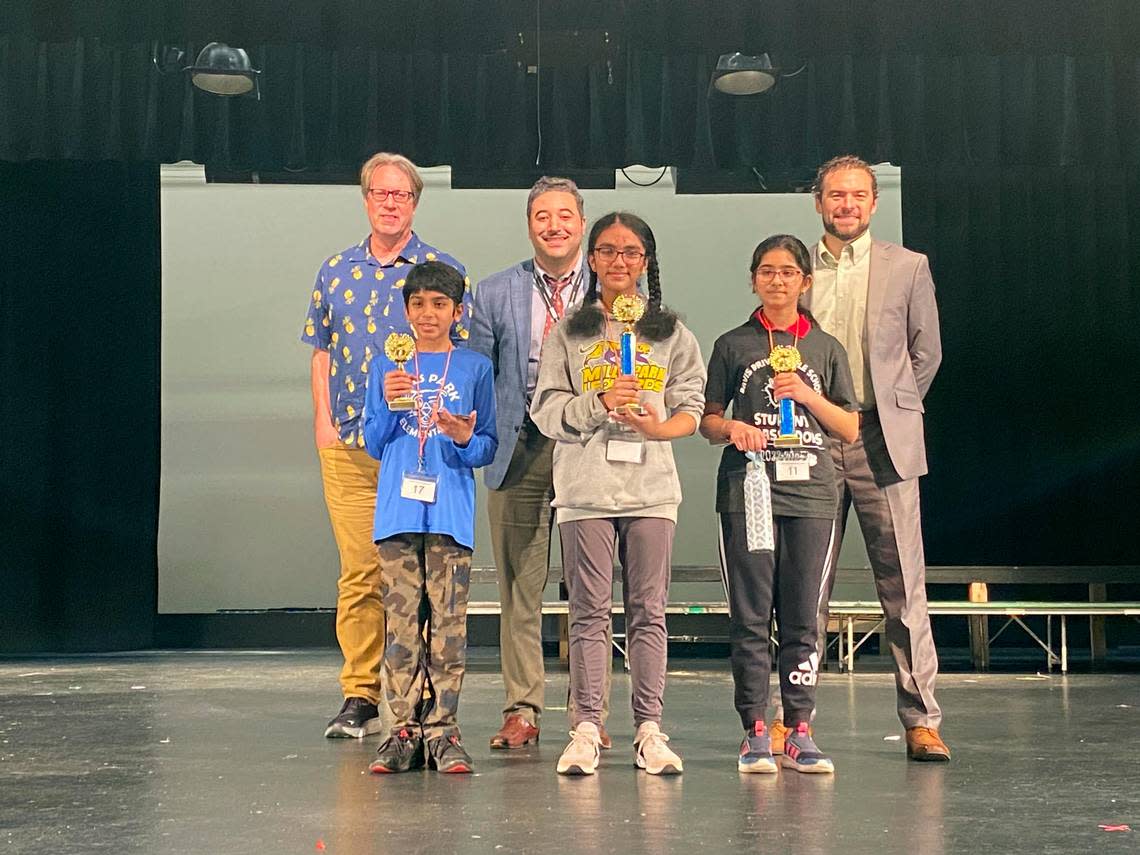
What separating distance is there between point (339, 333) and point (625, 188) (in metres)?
4.82

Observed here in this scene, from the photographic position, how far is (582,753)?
2.91m

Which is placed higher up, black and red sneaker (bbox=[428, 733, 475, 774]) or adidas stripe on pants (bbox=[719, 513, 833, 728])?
adidas stripe on pants (bbox=[719, 513, 833, 728])

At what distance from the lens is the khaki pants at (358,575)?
365 cm

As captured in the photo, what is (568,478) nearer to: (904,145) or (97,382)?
(904,145)

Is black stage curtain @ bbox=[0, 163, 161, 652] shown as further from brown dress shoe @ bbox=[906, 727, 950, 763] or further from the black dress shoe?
brown dress shoe @ bbox=[906, 727, 950, 763]

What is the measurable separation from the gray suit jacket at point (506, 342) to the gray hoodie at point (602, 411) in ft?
0.99

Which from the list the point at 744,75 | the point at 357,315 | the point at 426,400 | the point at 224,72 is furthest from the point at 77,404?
the point at 426,400

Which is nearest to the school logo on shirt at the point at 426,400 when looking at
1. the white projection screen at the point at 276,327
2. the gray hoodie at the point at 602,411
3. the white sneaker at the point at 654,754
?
the gray hoodie at the point at 602,411

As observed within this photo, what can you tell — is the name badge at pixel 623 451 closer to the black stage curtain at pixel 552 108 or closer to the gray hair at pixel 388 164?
the gray hair at pixel 388 164

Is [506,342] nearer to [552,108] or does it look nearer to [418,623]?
[418,623]

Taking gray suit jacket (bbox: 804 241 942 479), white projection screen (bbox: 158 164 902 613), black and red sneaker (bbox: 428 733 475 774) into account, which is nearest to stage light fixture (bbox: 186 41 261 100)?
white projection screen (bbox: 158 164 902 613)

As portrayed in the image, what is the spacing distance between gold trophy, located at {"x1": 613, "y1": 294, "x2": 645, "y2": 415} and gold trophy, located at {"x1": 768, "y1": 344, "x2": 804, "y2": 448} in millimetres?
300

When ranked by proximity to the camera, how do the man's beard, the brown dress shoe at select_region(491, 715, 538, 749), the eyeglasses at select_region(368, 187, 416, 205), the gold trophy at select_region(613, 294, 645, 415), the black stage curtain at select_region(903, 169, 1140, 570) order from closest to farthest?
the gold trophy at select_region(613, 294, 645, 415) → the man's beard → the brown dress shoe at select_region(491, 715, 538, 749) → the eyeglasses at select_region(368, 187, 416, 205) → the black stage curtain at select_region(903, 169, 1140, 570)

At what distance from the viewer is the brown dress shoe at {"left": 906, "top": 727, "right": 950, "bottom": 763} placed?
3.12m
